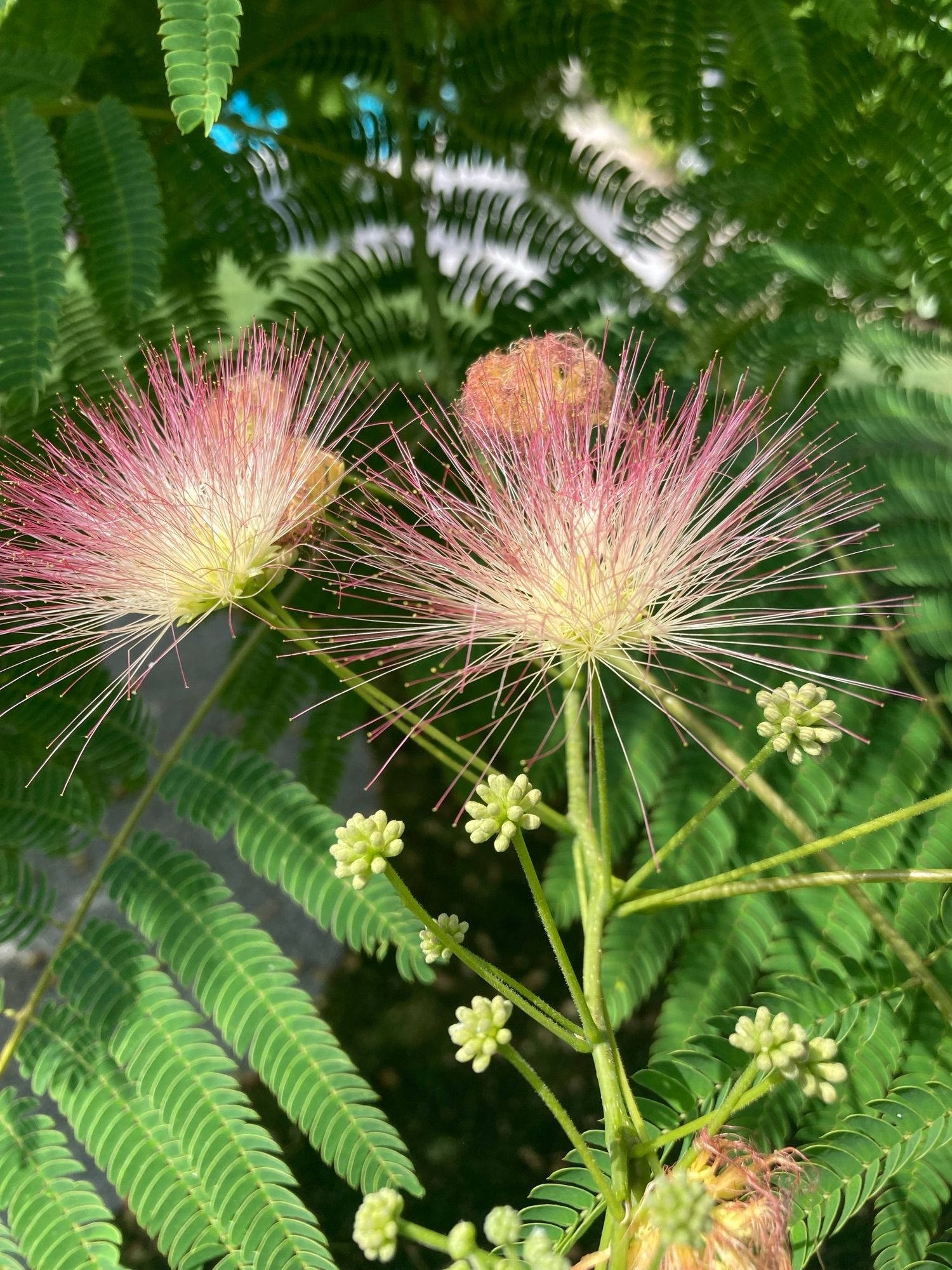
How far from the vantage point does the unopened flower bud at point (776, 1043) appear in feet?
3.78

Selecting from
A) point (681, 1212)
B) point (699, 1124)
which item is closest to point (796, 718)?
point (699, 1124)

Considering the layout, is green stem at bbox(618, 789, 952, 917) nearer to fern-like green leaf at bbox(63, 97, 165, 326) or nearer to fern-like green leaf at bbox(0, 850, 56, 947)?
fern-like green leaf at bbox(0, 850, 56, 947)

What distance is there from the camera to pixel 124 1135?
154cm

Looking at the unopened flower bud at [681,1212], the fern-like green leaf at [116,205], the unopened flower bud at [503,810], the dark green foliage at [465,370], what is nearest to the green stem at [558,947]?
the unopened flower bud at [503,810]

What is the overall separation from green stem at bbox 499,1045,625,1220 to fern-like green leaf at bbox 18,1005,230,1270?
583 mm

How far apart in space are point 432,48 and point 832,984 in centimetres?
297

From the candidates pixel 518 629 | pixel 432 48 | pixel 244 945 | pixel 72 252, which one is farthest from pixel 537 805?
pixel 432 48

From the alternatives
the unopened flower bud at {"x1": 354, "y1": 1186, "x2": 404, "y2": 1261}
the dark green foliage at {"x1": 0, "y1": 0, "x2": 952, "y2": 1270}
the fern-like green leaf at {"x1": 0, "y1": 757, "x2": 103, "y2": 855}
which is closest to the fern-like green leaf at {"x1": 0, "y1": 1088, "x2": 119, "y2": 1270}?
the dark green foliage at {"x1": 0, "y1": 0, "x2": 952, "y2": 1270}

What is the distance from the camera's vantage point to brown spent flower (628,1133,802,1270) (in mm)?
1095

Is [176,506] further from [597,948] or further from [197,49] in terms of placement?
[597,948]

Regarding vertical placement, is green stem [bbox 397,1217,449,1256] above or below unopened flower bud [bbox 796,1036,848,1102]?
below

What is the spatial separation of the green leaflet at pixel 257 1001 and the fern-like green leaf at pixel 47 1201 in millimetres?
235

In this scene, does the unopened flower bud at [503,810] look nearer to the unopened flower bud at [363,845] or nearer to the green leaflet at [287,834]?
the unopened flower bud at [363,845]

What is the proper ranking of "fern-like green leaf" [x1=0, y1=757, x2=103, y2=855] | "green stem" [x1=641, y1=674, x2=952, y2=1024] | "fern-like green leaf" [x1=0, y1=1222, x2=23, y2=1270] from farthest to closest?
"fern-like green leaf" [x1=0, y1=757, x2=103, y2=855] → "green stem" [x1=641, y1=674, x2=952, y2=1024] → "fern-like green leaf" [x1=0, y1=1222, x2=23, y2=1270]
